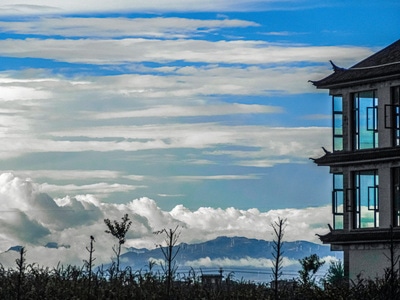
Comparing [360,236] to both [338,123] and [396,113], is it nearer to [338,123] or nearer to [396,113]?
[338,123]

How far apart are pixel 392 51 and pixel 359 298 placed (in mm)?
25557

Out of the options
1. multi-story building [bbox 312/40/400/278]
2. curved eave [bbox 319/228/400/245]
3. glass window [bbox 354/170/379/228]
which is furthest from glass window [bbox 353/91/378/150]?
curved eave [bbox 319/228/400/245]

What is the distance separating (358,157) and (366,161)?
1.69 feet

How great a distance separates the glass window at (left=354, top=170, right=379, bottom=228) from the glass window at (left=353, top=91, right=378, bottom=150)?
1.61 meters

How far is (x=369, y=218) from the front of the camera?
62125mm

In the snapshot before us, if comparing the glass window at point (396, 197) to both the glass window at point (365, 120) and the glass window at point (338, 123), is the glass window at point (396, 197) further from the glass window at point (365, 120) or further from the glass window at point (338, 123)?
the glass window at point (338, 123)

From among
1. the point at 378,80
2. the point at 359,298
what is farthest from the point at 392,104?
the point at 359,298

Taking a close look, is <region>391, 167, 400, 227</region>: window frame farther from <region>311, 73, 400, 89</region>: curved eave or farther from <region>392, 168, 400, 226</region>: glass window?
<region>311, 73, 400, 89</region>: curved eave

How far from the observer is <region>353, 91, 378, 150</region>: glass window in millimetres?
61969

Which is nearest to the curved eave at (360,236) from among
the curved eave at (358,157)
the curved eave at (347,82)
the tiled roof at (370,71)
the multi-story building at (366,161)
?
the multi-story building at (366,161)

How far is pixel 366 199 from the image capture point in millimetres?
62375

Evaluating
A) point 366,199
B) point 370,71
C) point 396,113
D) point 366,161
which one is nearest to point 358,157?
point 366,161

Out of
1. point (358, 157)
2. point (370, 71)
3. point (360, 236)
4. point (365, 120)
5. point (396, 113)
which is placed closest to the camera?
point (396, 113)

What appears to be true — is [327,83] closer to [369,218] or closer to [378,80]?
[378,80]
